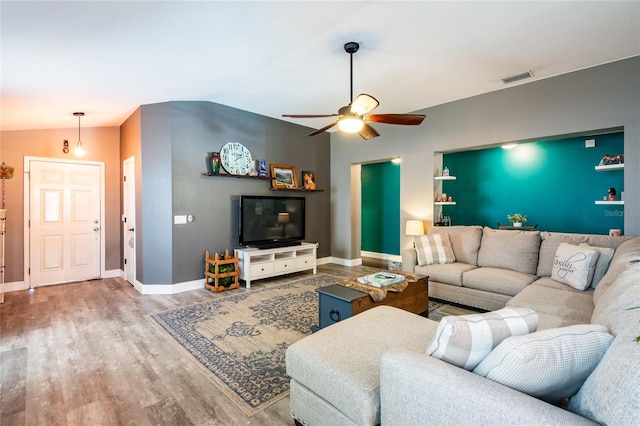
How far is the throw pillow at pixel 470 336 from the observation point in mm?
1148

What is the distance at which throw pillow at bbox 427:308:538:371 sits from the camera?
1.15 meters

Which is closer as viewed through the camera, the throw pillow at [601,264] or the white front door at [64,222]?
the throw pillow at [601,264]

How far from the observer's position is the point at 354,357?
1.52 m

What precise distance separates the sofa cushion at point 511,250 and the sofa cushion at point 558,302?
697 mm

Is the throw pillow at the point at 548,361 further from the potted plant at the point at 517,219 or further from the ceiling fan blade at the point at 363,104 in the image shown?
the potted plant at the point at 517,219

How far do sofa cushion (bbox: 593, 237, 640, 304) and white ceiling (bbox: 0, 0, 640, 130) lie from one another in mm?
1934

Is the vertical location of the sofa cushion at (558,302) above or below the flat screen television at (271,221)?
below

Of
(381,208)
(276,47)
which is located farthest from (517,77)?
(381,208)

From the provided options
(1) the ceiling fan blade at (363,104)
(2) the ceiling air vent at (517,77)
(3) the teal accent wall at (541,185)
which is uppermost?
(2) the ceiling air vent at (517,77)

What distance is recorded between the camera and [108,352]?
8.53 ft

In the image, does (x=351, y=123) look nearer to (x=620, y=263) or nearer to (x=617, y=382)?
(x=620, y=263)

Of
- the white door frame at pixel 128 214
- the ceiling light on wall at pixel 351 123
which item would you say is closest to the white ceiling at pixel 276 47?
the ceiling light on wall at pixel 351 123

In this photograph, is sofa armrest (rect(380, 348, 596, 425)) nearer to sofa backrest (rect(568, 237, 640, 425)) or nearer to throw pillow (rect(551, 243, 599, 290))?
sofa backrest (rect(568, 237, 640, 425))

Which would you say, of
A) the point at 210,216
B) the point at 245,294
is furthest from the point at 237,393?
the point at 210,216
